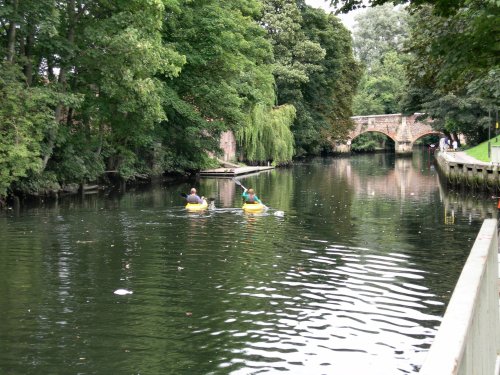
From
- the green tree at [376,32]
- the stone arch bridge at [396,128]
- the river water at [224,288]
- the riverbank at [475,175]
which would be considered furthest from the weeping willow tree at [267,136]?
the green tree at [376,32]

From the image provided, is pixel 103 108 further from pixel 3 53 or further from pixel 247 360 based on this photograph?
pixel 247 360

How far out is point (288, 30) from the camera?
65.6m

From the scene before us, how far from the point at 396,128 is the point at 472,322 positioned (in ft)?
314

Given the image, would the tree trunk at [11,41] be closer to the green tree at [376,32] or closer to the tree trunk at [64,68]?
the tree trunk at [64,68]

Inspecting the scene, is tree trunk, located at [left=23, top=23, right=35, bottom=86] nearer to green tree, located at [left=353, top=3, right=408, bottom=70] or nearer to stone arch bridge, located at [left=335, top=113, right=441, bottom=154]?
stone arch bridge, located at [left=335, top=113, right=441, bottom=154]

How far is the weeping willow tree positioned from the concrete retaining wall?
51232mm

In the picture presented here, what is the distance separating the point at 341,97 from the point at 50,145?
56041 millimetres

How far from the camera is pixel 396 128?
96938 mm

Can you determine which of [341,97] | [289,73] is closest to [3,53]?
[289,73]

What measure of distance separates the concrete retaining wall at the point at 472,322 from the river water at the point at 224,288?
4164mm

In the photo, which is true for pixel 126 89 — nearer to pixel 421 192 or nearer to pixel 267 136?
pixel 421 192

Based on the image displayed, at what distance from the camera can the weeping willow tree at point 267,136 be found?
5772 centimetres

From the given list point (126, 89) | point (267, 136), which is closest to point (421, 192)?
point (126, 89)

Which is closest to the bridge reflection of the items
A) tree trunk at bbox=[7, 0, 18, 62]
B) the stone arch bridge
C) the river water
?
the river water
